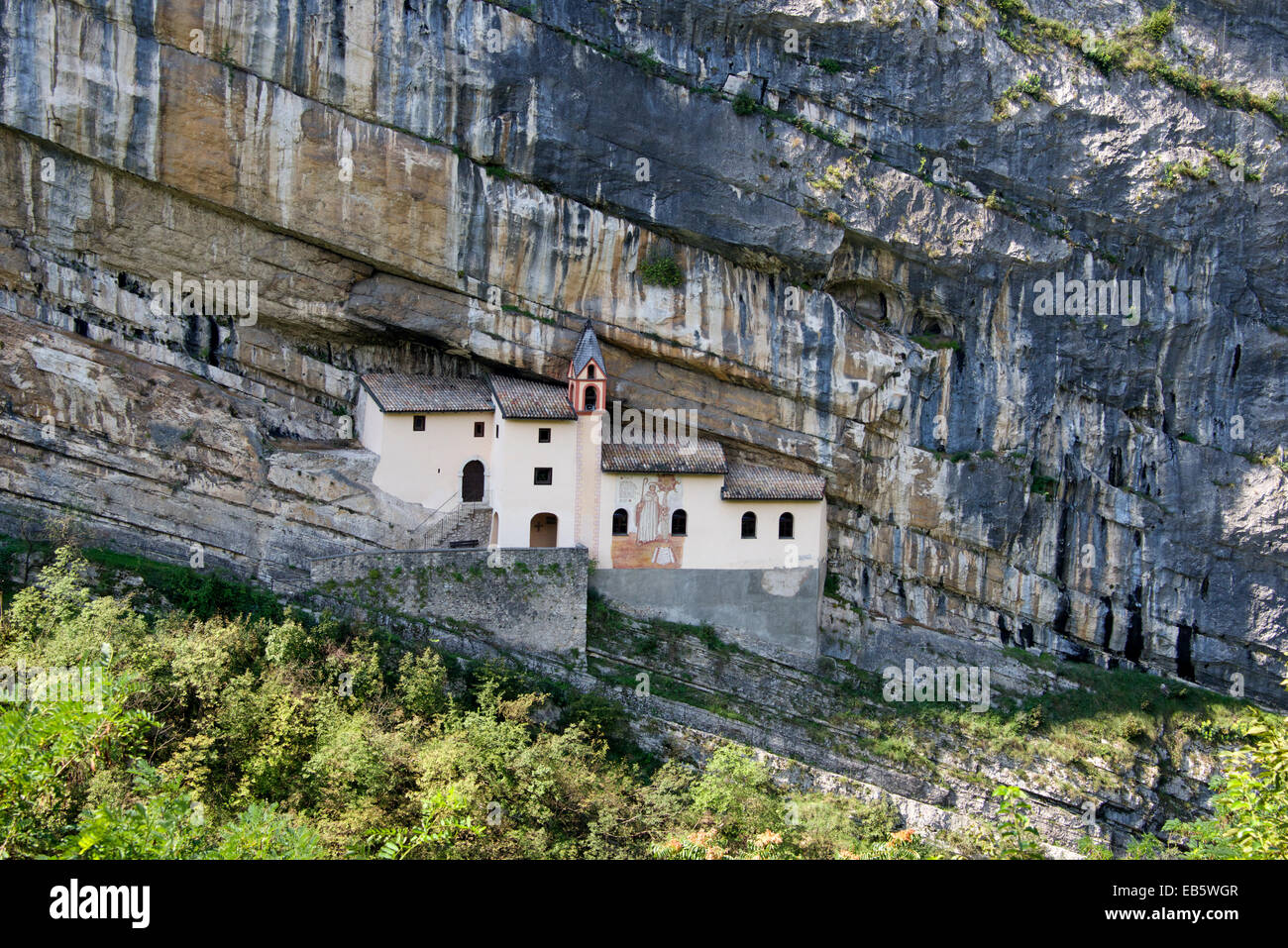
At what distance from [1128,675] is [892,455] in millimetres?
8963

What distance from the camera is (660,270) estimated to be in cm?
2827

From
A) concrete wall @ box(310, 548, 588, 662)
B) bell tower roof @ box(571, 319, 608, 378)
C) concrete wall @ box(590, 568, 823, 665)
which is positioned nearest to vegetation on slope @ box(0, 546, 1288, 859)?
concrete wall @ box(310, 548, 588, 662)

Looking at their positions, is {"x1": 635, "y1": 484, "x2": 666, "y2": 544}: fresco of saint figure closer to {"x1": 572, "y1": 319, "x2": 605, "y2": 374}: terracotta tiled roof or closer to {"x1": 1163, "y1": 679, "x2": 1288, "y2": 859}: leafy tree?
{"x1": 572, "y1": 319, "x2": 605, "y2": 374}: terracotta tiled roof

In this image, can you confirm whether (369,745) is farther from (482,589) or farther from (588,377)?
(588,377)

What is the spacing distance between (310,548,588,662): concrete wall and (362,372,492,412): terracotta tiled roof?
3.84m

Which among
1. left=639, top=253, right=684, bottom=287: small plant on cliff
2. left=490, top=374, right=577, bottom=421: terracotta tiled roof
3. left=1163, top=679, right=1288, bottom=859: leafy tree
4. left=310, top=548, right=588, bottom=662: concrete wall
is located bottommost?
left=1163, top=679, right=1288, bottom=859: leafy tree

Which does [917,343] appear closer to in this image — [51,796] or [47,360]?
[47,360]

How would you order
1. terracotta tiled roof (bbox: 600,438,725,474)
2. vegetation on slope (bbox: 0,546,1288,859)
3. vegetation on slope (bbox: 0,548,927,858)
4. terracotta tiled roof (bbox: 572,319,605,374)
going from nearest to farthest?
1. vegetation on slope (bbox: 0,546,1288,859)
2. vegetation on slope (bbox: 0,548,927,858)
3. terracotta tiled roof (bbox: 572,319,605,374)
4. terracotta tiled roof (bbox: 600,438,725,474)

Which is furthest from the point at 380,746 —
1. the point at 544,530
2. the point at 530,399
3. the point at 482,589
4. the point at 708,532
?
the point at 708,532

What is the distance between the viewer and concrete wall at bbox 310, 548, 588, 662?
2519 centimetres

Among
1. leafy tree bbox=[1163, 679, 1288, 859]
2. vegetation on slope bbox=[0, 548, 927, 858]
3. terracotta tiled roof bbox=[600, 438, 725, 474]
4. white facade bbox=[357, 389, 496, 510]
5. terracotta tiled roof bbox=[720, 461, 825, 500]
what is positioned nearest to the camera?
leafy tree bbox=[1163, 679, 1288, 859]

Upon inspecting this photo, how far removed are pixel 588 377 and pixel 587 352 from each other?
2.01ft

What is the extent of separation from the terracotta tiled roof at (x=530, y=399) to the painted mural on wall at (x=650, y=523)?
7.50 feet

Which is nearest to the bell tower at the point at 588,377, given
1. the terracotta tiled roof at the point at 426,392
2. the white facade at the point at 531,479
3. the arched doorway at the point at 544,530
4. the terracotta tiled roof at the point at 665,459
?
the white facade at the point at 531,479
